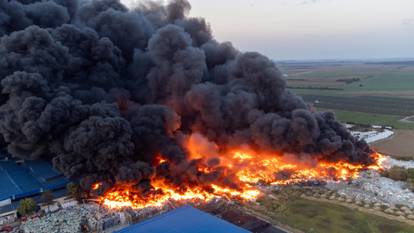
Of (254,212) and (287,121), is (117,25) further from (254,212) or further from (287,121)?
(254,212)

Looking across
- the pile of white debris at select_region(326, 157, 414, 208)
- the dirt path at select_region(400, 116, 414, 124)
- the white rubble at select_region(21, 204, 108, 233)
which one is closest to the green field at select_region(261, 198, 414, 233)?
the pile of white debris at select_region(326, 157, 414, 208)

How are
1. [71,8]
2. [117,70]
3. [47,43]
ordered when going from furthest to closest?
[71,8], [117,70], [47,43]

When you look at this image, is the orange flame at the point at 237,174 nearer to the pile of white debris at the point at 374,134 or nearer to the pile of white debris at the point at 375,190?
the pile of white debris at the point at 375,190

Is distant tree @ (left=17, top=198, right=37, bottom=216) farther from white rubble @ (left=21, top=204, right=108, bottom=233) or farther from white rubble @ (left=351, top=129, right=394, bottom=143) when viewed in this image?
white rubble @ (left=351, top=129, right=394, bottom=143)

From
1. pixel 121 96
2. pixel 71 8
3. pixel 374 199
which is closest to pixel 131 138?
pixel 121 96

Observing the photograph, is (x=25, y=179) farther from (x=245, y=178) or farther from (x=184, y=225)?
(x=245, y=178)

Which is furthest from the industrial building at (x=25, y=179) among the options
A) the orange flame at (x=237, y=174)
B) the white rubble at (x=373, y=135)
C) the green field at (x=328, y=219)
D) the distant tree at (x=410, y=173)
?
the white rubble at (x=373, y=135)
